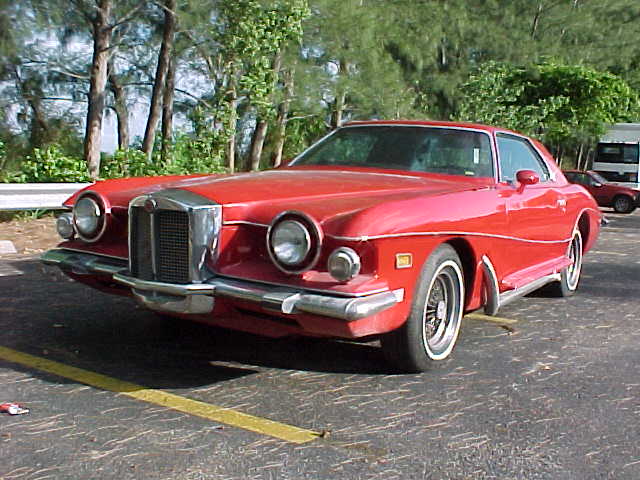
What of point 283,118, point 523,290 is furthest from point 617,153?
point 523,290

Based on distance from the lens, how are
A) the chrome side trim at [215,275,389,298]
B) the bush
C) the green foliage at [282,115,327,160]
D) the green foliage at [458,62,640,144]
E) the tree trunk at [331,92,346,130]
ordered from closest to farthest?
the chrome side trim at [215,275,389,298] < the bush < the tree trunk at [331,92,346,130] < the green foliage at [282,115,327,160] < the green foliage at [458,62,640,144]

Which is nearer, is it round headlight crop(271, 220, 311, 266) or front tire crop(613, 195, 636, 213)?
round headlight crop(271, 220, 311, 266)

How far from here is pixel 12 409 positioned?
385 cm

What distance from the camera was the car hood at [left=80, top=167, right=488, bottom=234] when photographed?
14.1 feet

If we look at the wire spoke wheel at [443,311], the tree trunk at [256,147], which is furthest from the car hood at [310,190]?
the tree trunk at [256,147]

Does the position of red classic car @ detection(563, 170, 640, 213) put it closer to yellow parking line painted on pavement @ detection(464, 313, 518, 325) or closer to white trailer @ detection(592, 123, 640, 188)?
white trailer @ detection(592, 123, 640, 188)

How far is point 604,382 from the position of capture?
15.4 ft

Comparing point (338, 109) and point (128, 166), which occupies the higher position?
point (338, 109)

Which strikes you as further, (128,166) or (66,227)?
(128,166)

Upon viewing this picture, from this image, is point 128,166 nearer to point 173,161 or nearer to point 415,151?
point 173,161

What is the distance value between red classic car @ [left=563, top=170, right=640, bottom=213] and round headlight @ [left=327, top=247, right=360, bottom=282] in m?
20.5

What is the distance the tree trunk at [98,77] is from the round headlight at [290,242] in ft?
49.7

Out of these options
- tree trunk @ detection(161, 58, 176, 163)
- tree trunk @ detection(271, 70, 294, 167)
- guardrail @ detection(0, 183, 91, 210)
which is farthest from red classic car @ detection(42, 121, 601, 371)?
tree trunk @ detection(161, 58, 176, 163)

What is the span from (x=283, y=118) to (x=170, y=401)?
20.3m
